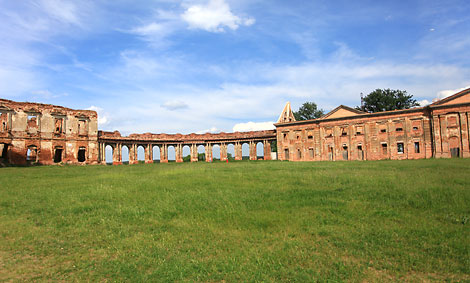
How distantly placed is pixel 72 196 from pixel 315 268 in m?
10.5

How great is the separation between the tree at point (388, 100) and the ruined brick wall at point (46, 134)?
1998 inches

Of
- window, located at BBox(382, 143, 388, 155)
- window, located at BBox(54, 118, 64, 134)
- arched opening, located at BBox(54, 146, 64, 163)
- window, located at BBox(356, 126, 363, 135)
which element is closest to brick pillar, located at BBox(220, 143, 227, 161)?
window, located at BBox(356, 126, 363, 135)

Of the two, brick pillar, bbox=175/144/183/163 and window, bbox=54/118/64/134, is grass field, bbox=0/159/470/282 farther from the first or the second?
brick pillar, bbox=175/144/183/163

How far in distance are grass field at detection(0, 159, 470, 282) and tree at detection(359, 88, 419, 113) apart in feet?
155

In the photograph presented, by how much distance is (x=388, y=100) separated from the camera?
54.6 m

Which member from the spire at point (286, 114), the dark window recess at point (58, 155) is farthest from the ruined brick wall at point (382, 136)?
the dark window recess at point (58, 155)

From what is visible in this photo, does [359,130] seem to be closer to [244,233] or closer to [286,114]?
[286,114]

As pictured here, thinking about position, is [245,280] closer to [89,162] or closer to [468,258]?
[468,258]

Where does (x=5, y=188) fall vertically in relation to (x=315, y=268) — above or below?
above

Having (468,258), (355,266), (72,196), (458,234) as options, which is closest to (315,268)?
(355,266)

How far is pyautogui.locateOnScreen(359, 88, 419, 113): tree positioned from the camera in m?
54.2

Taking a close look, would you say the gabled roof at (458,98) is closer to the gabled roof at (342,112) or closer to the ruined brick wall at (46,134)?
the gabled roof at (342,112)

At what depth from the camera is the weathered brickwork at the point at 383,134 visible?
1298 inches

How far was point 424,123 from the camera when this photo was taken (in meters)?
35.2
